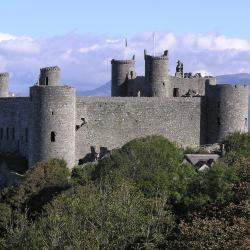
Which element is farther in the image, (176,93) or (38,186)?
(176,93)

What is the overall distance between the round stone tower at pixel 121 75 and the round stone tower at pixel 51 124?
9.80 m

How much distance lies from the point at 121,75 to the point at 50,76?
5820mm

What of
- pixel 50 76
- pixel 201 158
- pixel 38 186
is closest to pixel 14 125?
pixel 50 76

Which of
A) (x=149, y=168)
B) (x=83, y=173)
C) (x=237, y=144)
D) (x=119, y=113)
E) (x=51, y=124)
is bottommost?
(x=83, y=173)

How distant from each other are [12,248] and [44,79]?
2239 cm

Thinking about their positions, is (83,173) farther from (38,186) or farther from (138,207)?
(138,207)

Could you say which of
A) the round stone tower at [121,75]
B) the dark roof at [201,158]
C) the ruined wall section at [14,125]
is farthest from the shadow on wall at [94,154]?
the round stone tower at [121,75]

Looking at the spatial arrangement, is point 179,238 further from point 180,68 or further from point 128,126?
point 180,68

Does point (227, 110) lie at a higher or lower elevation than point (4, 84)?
lower

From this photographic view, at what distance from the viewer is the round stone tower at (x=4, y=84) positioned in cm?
6178

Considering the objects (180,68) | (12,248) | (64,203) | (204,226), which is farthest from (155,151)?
(180,68)

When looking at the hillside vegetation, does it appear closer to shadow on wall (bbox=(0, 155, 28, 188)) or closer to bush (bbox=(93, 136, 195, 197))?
bush (bbox=(93, 136, 195, 197))

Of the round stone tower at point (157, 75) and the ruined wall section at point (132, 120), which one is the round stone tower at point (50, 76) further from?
the round stone tower at point (157, 75)

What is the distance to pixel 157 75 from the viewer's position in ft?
197
